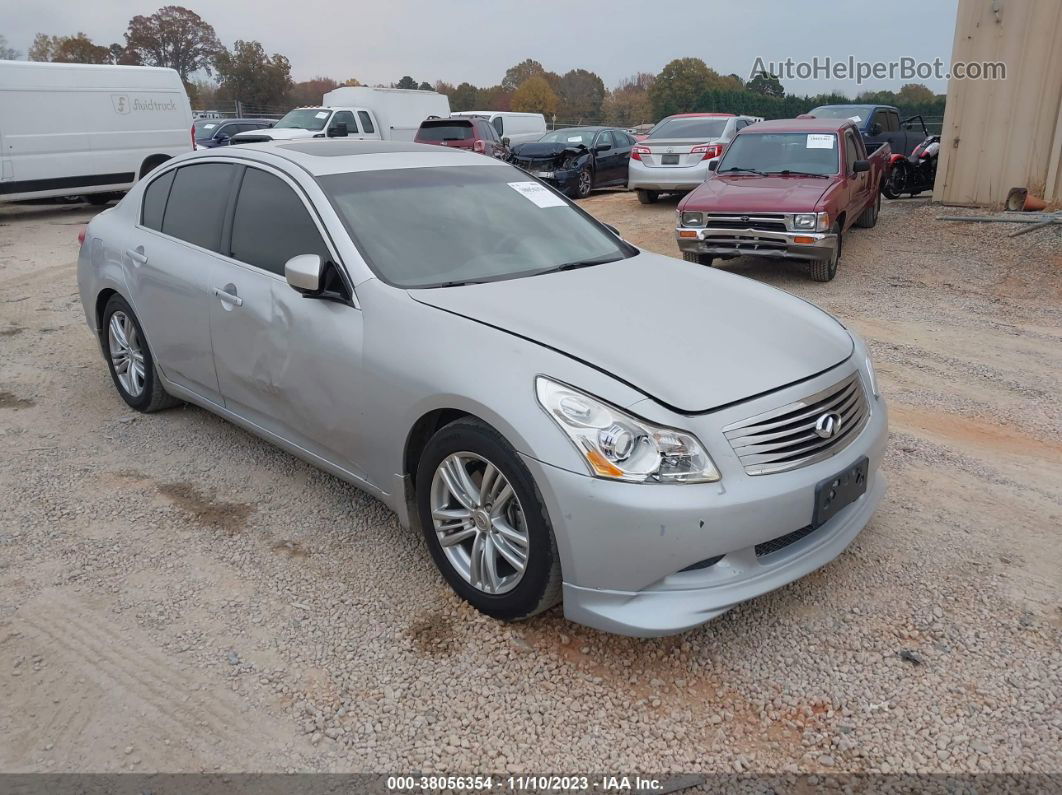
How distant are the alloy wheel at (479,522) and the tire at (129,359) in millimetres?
2590

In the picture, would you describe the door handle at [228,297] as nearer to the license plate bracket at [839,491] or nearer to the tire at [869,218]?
the license plate bracket at [839,491]

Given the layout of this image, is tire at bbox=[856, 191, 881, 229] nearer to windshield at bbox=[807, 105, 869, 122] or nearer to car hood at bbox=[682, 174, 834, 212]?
car hood at bbox=[682, 174, 834, 212]

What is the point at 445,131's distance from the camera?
17.3 metres

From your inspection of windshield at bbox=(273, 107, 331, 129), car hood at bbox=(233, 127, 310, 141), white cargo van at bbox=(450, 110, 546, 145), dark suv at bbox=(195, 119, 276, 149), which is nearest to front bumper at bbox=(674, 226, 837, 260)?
car hood at bbox=(233, 127, 310, 141)

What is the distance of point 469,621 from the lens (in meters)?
3.12

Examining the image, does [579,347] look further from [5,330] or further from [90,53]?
[90,53]

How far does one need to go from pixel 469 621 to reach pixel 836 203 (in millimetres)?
7215

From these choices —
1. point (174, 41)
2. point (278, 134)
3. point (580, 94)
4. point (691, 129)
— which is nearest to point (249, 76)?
point (174, 41)

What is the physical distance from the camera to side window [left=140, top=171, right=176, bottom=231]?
4723 millimetres

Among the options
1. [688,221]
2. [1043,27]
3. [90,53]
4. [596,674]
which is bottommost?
[596,674]

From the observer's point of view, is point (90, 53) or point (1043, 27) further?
point (90, 53)

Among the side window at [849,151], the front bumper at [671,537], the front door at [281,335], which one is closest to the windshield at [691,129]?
the side window at [849,151]

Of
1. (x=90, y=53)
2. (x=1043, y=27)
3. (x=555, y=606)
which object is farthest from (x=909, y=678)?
(x=90, y=53)

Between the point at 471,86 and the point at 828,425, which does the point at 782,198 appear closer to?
the point at 828,425
